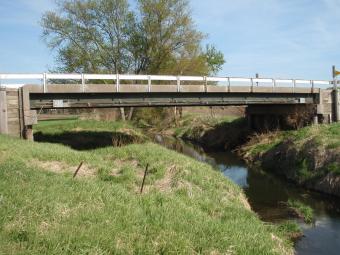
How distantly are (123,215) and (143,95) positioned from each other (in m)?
15.6

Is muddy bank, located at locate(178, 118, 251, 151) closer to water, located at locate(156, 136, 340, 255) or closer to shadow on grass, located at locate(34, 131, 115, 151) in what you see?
water, located at locate(156, 136, 340, 255)

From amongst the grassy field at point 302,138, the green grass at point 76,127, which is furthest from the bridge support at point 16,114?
the grassy field at point 302,138

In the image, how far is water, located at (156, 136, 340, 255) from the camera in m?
11.4

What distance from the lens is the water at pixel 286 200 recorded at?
1136cm

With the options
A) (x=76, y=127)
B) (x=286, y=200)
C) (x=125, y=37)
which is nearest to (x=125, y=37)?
(x=125, y=37)

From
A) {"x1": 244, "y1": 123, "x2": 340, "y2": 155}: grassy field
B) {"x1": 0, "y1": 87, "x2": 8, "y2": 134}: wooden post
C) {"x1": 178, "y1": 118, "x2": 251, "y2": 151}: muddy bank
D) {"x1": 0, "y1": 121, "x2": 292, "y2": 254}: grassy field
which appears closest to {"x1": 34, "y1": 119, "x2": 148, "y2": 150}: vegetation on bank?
{"x1": 0, "y1": 87, "x2": 8, "y2": 134}: wooden post

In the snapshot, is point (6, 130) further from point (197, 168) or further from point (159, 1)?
point (159, 1)

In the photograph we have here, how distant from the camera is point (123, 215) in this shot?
340 inches

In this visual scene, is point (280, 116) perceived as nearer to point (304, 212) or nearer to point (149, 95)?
point (149, 95)

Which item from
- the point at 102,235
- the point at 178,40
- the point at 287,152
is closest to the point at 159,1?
the point at 178,40

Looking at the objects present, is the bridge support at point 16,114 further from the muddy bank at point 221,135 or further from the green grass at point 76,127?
the muddy bank at point 221,135

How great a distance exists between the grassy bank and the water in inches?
27.6

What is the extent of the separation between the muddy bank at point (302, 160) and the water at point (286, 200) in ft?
2.10

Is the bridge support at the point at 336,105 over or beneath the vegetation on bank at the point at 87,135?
over
